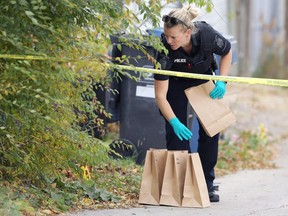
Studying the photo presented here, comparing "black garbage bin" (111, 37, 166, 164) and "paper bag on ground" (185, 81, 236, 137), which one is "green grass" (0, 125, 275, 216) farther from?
"paper bag on ground" (185, 81, 236, 137)

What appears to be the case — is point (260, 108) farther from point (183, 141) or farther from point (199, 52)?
point (199, 52)

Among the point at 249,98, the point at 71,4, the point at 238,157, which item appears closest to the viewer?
the point at 71,4

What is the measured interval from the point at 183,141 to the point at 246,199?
84cm

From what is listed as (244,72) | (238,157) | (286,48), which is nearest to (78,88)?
(238,157)

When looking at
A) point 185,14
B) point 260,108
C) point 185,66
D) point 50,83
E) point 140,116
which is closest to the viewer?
point 50,83

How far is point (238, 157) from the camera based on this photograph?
9.59m

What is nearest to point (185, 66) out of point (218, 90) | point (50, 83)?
point (218, 90)

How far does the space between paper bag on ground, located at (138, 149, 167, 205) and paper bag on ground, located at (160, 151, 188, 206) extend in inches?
2.7

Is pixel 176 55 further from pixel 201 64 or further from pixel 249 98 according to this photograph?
pixel 249 98

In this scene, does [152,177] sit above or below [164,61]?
below

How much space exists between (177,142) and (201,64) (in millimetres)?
672

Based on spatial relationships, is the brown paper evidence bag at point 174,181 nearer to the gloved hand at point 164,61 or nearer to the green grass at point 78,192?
the green grass at point 78,192

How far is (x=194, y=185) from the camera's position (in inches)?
250

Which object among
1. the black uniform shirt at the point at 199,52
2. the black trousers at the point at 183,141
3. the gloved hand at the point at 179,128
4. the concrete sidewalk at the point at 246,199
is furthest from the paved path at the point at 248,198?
the black uniform shirt at the point at 199,52
